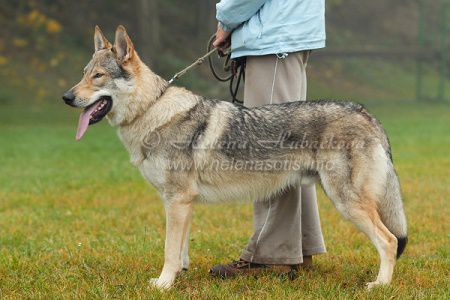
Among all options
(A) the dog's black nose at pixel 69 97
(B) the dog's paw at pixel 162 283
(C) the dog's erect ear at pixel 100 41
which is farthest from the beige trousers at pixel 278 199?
(A) the dog's black nose at pixel 69 97

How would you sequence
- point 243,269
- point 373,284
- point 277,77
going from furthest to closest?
point 243,269 → point 277,77 → point 373,284

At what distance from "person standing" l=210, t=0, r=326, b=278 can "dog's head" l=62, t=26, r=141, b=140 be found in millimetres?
766

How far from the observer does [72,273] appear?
4.54m

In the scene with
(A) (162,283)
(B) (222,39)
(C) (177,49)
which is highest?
(B) (222,39)

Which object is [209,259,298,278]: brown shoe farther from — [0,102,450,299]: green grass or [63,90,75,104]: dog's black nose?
[63,90,75,104]: dog's black nose

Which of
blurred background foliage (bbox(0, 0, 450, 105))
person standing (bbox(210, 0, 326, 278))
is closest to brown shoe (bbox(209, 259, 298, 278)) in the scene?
person standing (bbox(210, 0, 326, 278))

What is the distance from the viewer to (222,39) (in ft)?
15.8

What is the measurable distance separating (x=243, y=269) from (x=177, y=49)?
76.5 ft

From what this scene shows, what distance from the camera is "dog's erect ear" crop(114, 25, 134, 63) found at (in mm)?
4293

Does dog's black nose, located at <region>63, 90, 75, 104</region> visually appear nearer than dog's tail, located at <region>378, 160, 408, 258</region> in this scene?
Yes

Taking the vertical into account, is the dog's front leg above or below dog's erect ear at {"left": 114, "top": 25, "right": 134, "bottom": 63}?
below

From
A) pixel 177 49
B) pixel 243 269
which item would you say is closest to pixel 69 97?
pixel 243 269

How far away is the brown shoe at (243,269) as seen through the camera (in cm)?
461

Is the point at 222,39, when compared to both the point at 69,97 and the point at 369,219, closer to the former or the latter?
the point at 69,97
